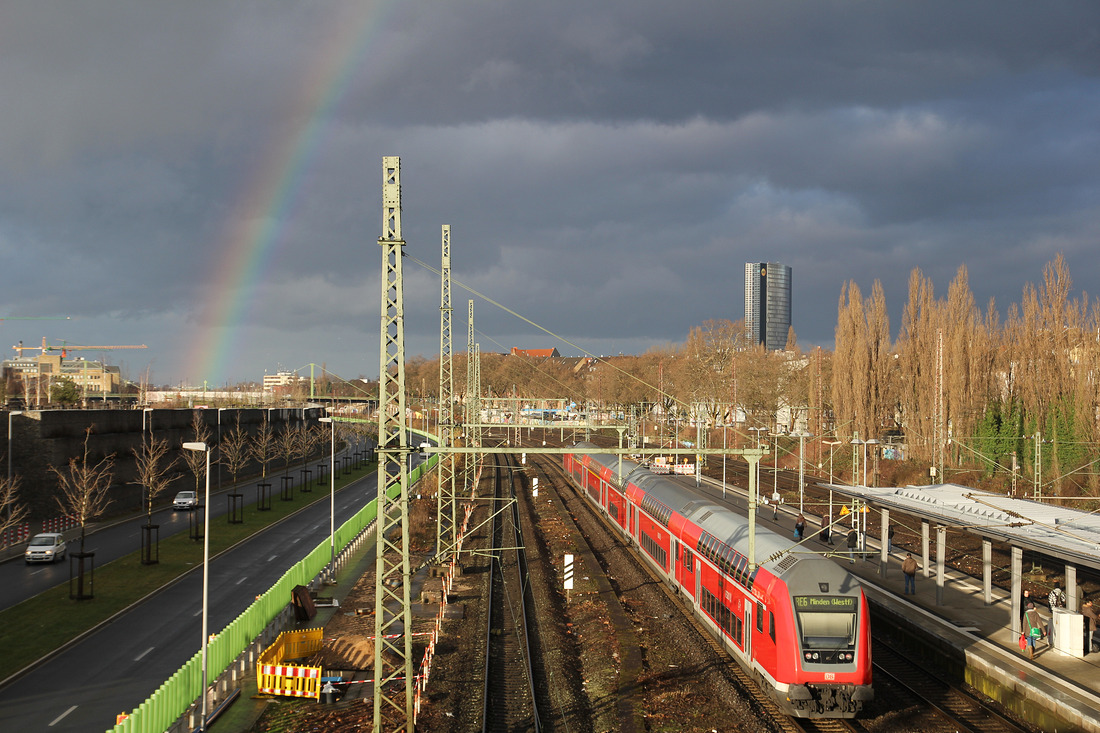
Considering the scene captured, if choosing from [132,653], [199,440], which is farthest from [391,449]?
[199,440]

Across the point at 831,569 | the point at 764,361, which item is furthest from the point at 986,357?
the point at 831,569

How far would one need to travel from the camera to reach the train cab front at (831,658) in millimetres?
16438

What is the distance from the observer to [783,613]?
16828 millimetres

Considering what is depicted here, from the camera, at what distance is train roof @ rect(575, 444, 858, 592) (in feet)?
55.7

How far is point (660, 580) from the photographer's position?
3077 centimetres

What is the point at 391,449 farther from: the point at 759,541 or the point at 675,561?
the point at 675,561

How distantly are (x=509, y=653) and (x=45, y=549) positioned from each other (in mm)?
25779

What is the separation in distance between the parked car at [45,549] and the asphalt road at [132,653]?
0.74 m

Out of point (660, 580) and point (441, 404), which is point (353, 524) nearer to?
point (441, 404)

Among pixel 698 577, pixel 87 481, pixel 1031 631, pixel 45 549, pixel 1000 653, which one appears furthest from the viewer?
pixel 87 481

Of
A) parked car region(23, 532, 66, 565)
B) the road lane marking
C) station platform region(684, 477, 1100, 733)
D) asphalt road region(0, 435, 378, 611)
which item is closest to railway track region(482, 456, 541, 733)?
the road lane marking

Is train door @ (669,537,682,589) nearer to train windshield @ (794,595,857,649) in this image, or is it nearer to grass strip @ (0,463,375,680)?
train windshield @ (794,595,857,649)

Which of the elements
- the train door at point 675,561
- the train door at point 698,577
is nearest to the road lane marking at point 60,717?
the train door at point 698,577

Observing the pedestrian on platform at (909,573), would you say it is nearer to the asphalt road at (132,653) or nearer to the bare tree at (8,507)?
the asphalt road at (132,653)
